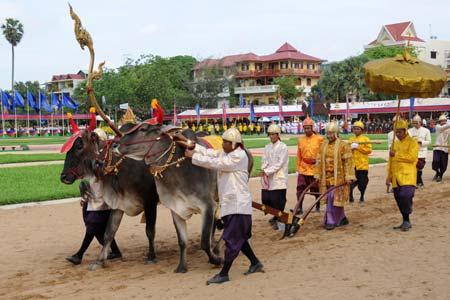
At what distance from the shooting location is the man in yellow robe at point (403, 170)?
31.7ft

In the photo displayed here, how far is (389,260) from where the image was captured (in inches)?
291

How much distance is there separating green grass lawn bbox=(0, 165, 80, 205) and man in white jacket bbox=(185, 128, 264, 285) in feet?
26.5

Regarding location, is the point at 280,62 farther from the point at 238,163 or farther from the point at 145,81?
the point at 238,163

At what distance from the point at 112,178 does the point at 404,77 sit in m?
4.92

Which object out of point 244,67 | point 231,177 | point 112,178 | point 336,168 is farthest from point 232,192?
point 244,67

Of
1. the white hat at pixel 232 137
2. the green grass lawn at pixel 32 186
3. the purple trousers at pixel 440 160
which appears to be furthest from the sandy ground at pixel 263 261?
the purple trousers at pixel 440 160

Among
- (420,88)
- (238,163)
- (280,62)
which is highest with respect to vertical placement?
(280,62)

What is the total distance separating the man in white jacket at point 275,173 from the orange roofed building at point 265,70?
70540mm

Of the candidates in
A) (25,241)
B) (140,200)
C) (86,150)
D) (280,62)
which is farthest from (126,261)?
(280,62)

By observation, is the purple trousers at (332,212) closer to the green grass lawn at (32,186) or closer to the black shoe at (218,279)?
the black shoe at (218,279)

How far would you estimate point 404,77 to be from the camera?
904cm

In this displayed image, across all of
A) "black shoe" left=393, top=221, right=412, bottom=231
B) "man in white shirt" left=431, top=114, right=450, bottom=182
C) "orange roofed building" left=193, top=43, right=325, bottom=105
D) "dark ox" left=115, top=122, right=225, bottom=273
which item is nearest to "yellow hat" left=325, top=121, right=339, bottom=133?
"black shoe" left=393, top=221, right=412, bottom=231

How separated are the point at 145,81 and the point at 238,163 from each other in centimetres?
5682

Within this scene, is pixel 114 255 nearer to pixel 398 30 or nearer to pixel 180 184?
pixel 180 184
